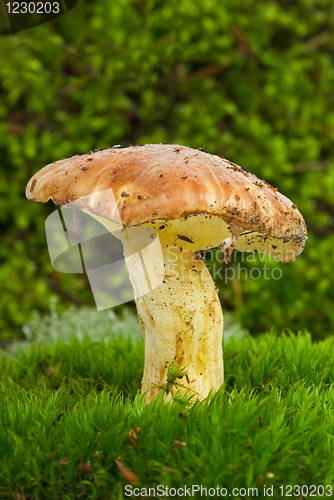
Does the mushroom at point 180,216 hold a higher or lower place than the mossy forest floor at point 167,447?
higher

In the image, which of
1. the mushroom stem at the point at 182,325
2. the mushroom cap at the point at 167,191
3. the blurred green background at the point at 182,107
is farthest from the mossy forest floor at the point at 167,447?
the blurred green background at the point at 182,107

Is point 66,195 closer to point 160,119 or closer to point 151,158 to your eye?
point 151,158

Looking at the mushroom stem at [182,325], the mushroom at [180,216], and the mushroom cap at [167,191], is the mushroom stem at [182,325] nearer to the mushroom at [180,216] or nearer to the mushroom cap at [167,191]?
the mushroom at [180,216]

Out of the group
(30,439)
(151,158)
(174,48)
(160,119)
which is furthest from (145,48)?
(30,439)

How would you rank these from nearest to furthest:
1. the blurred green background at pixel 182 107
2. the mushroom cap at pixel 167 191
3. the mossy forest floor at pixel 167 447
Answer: the mossy forest floor at pixel 167 447 < the mushroom cap at pixel 167 191 < the blurred green background at pixel 182 107

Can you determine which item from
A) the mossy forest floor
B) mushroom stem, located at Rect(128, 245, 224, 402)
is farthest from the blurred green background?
the mossy forest floor

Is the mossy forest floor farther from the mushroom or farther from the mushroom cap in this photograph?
the mushroom cap

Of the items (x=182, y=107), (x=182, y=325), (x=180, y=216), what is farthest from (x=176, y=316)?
(x=182, y=107)

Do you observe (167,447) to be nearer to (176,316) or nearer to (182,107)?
(176,316)
